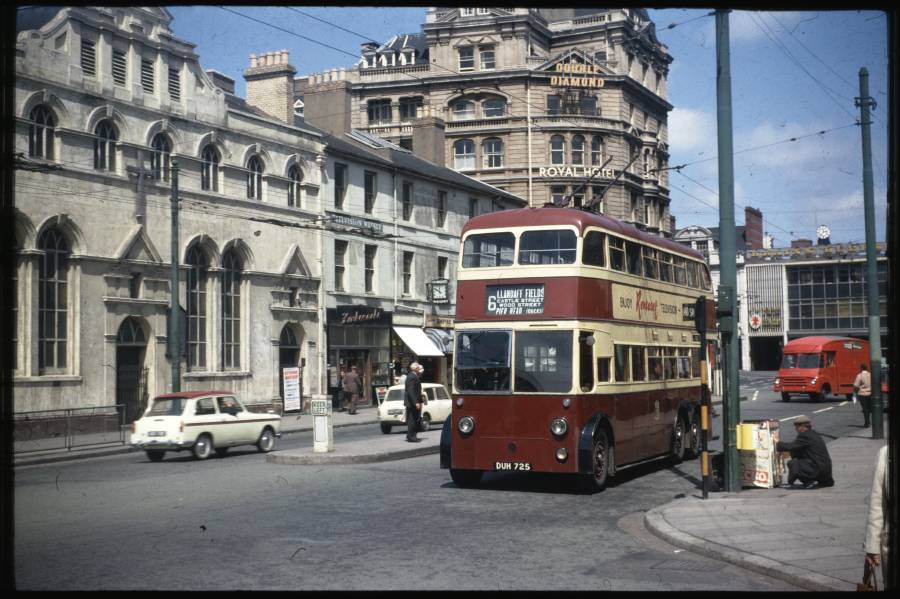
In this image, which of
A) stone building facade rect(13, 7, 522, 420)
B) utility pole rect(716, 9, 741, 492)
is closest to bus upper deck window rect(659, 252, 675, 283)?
utility pole rect(716, 9, 741, 492)

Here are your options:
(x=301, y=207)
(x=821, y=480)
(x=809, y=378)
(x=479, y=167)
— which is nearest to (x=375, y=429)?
(x=301, y=207)

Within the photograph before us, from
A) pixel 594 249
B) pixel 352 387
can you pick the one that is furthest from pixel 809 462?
pixel 352 387

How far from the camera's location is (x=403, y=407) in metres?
29.8

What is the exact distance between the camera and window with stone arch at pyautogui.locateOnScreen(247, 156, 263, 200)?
37812mm

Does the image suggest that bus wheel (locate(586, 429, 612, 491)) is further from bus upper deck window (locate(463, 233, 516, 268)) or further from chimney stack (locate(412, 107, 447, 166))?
chimney stack (locate(412, 107, 447, 166))

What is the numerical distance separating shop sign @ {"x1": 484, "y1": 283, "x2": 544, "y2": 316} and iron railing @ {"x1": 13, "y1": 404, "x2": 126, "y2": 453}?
13.8 meters

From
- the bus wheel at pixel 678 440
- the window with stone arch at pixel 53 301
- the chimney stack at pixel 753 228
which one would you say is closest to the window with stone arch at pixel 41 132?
the window with stone arch at pixel 53 301

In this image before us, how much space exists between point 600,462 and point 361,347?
28025mm

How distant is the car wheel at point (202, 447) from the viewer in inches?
880

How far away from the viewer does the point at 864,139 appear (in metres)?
25.7

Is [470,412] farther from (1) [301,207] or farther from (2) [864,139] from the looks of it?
(1) [301,207]

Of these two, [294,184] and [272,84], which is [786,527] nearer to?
[294,184]

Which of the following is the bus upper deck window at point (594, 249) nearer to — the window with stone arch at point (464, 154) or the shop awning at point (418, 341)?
the shop awning at point (418, 341)

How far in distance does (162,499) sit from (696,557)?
835 centimetres
